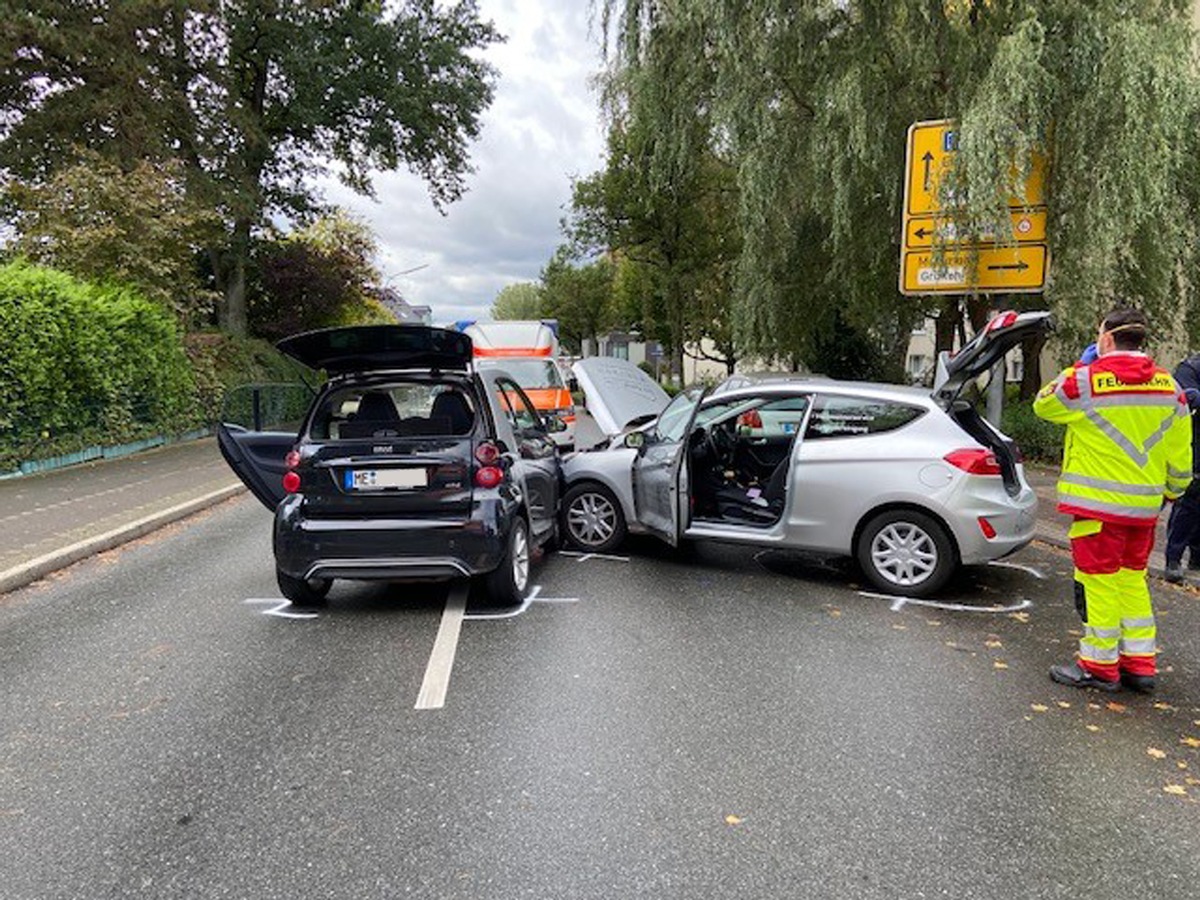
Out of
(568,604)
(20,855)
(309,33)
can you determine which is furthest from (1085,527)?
(309,33)

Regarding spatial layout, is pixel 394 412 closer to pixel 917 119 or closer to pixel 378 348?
pixel 378 348

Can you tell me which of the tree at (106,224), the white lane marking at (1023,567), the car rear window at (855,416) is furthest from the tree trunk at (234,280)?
the white lane marking at (1023,567)

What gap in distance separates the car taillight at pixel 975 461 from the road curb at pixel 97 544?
710cm

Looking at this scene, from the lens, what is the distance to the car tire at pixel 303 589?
5512 mm

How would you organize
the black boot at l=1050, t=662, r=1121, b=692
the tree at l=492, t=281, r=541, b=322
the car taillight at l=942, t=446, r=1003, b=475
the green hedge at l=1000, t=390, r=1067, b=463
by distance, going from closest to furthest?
the black boot at l=1050, t=662, r=1121, b=692
the car taillight at l=942, t=446, r=1003, b=475
the green hedge at l=1000, t=390, r=1067, b=463
the tree at l=492, t=281, r=541, b=322

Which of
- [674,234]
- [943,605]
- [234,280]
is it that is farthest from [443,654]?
[674,234]

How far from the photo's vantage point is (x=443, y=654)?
15.5ft

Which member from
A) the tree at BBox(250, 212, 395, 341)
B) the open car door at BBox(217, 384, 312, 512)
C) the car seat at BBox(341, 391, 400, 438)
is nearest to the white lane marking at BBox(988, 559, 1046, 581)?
the car seat at BBox(341, 391, 400, 438)

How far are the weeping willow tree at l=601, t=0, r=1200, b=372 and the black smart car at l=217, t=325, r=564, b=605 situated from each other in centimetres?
689

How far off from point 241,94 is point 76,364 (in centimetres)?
1448

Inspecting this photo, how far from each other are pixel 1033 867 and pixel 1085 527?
6.74ft

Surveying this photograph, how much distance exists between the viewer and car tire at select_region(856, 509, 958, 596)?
5797 mm

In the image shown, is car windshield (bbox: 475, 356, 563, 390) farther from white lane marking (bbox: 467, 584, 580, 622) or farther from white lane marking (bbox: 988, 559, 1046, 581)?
white lane marking (bbox: 988, 559, 1046, 581)

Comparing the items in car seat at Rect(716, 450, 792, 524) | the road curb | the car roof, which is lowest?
the road curb
